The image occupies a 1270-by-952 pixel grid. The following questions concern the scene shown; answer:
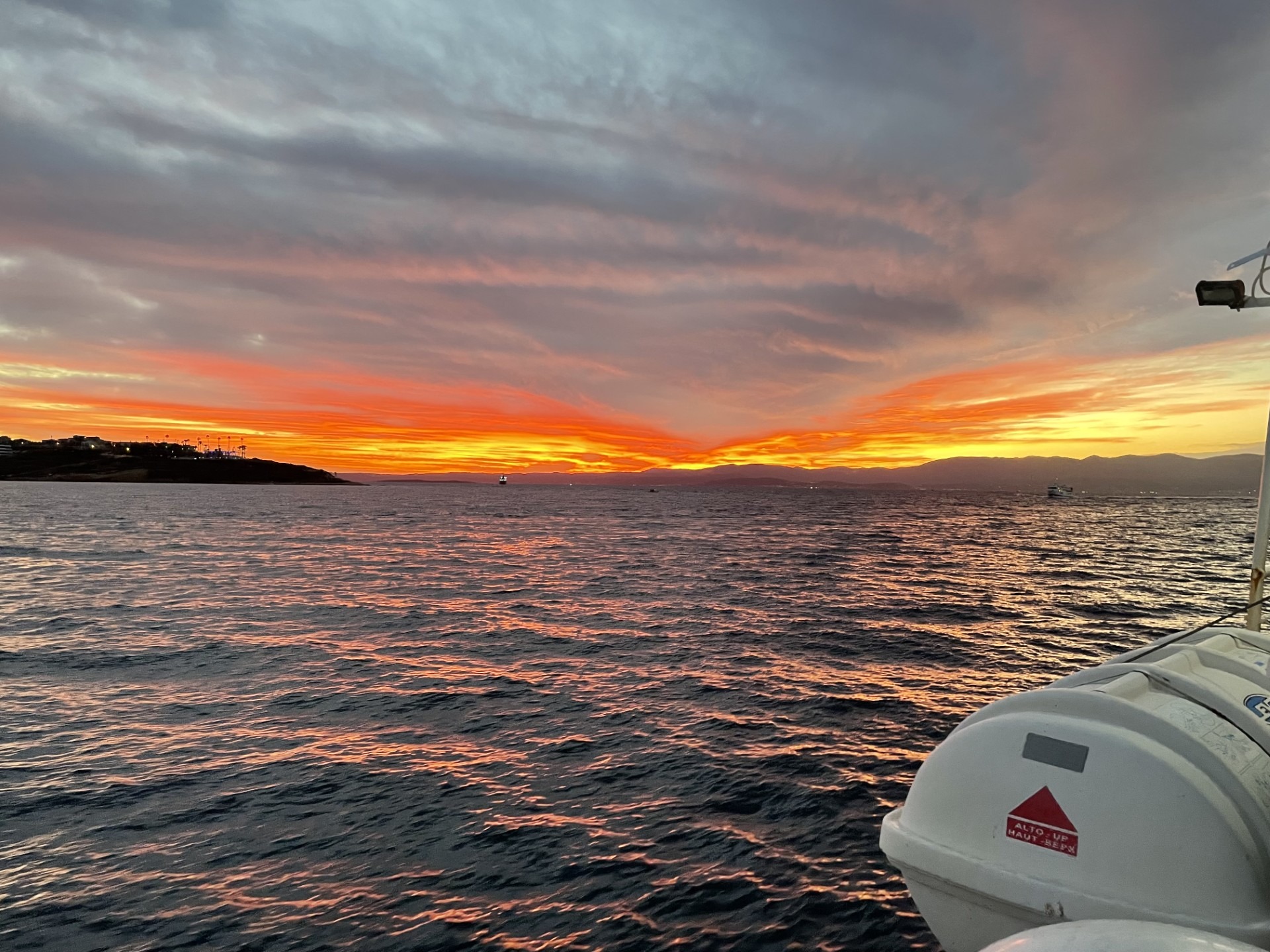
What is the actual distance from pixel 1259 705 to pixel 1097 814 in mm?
2511

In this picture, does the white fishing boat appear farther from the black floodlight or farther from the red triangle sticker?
the black floodlight

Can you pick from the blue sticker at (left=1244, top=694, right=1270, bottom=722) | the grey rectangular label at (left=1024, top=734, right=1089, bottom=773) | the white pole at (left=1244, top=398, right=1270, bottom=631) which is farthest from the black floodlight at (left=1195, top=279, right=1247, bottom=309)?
the grey rectangular label at (left=1024, top=734, right=1089, bottom=773)

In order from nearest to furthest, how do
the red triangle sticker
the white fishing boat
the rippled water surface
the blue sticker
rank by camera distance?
the white fishing boat, the red triangle sticker, the blue sticker, the rippled water surface

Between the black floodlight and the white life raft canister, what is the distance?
5391 millimetres

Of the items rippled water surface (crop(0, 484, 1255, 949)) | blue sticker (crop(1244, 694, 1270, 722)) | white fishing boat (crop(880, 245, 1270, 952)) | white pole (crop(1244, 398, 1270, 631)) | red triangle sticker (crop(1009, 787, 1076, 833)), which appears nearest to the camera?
white fishing boat (crop(880, 245, 1270, 952))

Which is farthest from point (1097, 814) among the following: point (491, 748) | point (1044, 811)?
point (491, 748)

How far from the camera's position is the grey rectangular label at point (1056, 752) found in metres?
4.75

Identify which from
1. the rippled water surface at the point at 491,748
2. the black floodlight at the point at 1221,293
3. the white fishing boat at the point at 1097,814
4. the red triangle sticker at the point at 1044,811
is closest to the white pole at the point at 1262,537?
the black floodlight at the point at 1221,293

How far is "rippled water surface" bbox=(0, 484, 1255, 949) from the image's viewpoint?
7.63 m

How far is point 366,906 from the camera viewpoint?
7.64 meters

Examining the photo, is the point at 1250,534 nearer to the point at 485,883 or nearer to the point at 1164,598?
the point at 1164,598

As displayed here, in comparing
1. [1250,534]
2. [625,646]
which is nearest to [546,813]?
[625,646]

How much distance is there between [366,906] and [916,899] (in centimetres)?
574

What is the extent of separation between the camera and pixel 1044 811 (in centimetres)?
477
